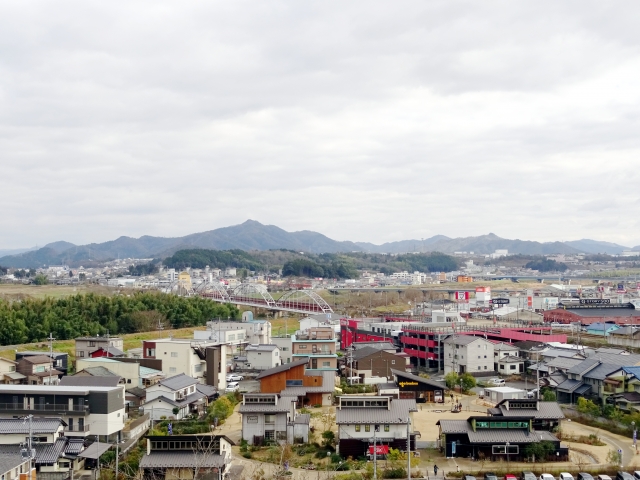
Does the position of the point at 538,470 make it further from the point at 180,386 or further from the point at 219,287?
the point at 219,287

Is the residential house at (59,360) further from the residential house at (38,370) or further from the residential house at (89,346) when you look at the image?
the residential house at (89,346)

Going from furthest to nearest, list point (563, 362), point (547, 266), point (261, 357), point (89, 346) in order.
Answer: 1. point (547, 266)
2. point (261, 357)
3. point (89, 346)
4. point (563, 362)

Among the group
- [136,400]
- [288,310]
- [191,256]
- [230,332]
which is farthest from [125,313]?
[191,256]

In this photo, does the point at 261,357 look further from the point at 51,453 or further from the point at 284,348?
the point at 51,453

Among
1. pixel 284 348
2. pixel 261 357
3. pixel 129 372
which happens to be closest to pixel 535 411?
pixel 129 372

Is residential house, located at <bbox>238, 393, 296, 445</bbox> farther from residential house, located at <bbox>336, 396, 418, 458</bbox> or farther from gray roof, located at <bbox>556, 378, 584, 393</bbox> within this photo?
gray roof, located at <bbox>556, 378, 584, 393</bbox>

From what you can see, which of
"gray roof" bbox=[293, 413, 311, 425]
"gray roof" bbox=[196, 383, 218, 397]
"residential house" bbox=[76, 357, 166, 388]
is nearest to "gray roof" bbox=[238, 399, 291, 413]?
"gray roof" bbox=[293, 413, 311, 425]
